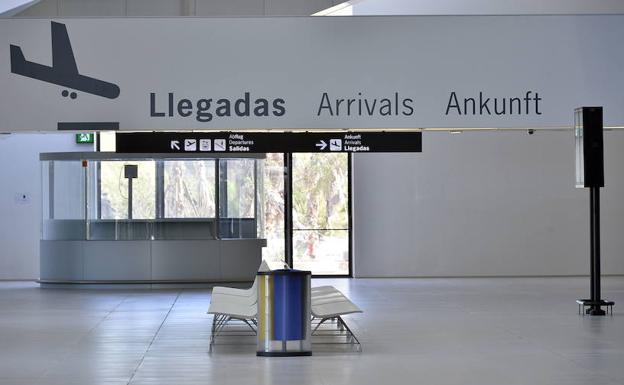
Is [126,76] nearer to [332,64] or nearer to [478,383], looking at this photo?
[332,64]

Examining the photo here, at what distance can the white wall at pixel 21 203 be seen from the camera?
72.1 feet

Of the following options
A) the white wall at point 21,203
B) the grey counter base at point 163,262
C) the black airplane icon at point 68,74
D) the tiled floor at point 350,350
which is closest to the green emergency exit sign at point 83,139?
the white wall at point 21,203

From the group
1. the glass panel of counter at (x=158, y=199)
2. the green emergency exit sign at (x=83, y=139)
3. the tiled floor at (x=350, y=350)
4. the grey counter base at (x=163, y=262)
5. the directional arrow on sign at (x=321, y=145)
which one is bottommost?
the tiled floor at (x=350, y=350)

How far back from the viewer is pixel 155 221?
63.9ft

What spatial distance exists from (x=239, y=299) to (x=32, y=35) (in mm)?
4868

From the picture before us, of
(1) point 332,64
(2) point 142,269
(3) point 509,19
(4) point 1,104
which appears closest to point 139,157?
(2) point 142,269

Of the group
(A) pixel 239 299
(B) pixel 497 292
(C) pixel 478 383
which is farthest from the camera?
(B) pixel 497 292

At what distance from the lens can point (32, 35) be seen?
46.4 ft

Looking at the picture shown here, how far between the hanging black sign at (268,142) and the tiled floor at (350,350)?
94.4 inches

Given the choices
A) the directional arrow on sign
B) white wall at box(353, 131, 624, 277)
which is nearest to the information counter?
white wall at box(353, 131, 624, 277)

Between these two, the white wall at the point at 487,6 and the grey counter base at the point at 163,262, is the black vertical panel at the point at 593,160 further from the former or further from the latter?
the white wall at the point at 487,6

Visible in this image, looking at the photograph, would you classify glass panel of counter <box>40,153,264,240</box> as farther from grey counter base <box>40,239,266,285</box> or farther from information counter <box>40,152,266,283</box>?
grey counter base <box>40,239,266,285</box>

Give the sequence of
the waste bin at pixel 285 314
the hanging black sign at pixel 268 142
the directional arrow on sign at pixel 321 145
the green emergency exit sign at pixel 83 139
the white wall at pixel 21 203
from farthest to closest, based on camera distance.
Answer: the green emergency exit sign at pixel 83 139
the white wall at pixel 21 203
the directional arrow on sign at pixel 321 145
the hanging black sign at pixel 268 142
the waste bin at pixel 285 314

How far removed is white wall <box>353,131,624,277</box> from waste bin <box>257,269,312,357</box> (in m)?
12.1
